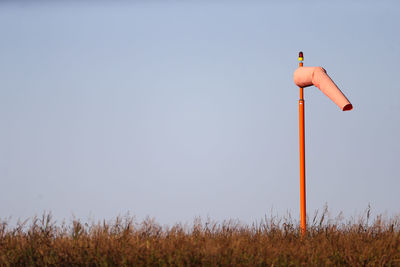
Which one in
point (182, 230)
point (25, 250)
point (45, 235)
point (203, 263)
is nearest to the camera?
point (203, 263)

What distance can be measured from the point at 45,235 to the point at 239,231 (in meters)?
3.55

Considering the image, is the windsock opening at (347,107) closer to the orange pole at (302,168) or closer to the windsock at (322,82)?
the windsock at (322,82)

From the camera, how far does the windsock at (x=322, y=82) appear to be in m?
9.12

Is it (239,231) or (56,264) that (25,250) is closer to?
(56,264)

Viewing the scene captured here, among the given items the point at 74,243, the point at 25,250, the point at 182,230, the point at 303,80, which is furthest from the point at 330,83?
the point at 25,250

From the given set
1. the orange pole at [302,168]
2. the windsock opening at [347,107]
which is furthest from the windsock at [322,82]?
the orange pole at [302,168]

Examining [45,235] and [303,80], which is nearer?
[45,235]

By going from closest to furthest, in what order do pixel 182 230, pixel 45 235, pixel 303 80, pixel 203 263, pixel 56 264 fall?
1. pixel 203 263
2. pixel 56 264
3. pixel 45 235
4. pixel 182 230
5. pixel 303 80

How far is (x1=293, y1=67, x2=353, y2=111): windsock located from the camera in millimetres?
9117

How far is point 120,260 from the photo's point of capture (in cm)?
684

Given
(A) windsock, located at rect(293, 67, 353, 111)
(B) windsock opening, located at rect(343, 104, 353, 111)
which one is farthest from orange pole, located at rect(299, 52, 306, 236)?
(B) windsock opening, located at rect(343, 104, 353, 111)

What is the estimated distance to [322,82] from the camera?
934cm

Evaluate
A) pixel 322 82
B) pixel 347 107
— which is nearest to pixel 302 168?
pixel 347 107

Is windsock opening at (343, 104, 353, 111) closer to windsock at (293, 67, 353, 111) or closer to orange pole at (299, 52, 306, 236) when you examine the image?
windsock at (293, 67, 353, 111)
